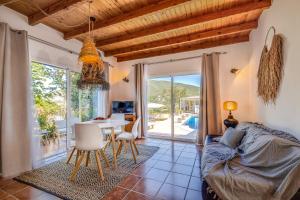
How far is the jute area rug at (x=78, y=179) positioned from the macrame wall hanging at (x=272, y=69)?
8.22ft

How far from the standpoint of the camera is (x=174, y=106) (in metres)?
4.77

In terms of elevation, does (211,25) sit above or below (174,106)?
above

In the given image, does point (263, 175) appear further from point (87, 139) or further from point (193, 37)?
point (193, 37)

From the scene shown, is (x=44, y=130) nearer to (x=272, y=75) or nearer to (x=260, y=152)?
(x=260, y=152)

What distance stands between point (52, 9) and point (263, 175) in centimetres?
367

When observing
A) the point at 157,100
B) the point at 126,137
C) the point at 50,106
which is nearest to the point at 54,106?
the point at 50,106

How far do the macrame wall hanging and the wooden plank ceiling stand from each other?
0.73m

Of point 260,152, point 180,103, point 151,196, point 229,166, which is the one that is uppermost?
point 180,103

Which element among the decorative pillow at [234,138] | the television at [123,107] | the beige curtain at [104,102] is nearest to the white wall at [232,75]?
the decorative pillow at [234,138]

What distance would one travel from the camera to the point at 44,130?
3.29m

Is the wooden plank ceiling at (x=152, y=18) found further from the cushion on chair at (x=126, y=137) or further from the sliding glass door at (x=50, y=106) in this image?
the cushion on chair at (x=126, y=137)

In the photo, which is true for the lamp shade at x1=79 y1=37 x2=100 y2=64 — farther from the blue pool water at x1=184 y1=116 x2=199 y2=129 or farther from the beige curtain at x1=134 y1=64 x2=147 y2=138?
the blue pool water at x1=184 y1=116 x2=199 y2=129

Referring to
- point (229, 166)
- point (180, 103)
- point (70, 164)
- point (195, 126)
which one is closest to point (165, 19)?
point (180, 103)

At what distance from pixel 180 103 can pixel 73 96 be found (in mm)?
3002
